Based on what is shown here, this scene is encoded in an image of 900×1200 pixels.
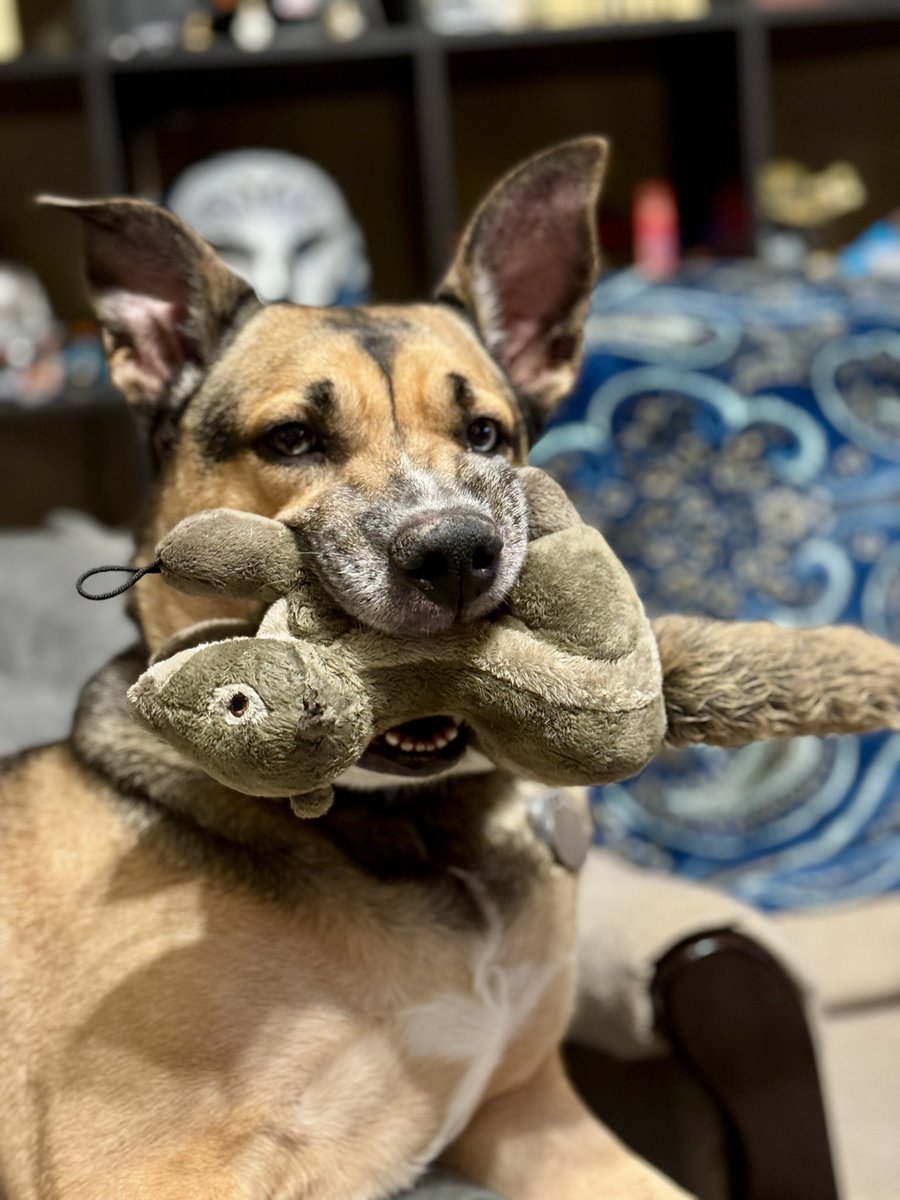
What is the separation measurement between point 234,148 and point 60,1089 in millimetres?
2537

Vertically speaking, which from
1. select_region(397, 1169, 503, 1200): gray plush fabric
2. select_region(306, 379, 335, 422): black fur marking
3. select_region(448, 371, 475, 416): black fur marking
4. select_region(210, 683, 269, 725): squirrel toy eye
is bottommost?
select_region(397, 1169, 503, 1200): gray plush fabric

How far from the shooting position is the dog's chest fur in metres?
0.92

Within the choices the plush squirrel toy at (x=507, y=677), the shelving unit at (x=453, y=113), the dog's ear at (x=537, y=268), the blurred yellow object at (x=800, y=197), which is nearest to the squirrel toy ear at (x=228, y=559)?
the plush squirrel toy at (x=507, y=677)

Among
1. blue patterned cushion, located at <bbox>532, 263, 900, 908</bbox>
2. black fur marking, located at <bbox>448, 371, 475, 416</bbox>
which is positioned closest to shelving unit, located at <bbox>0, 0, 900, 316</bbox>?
blue patterned cushion, located at <bbox>532, 263, 900, 908</bbox>

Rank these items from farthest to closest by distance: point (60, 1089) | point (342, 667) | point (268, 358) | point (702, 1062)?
1. point (702, 1062)
2. point (268, 358)
3. point (60, 1089)
4. point (342, 667)

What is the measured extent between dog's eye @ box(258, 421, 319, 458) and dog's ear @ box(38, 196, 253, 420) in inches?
6.2

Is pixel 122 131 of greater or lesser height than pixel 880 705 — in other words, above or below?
above

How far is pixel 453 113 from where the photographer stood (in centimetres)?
306

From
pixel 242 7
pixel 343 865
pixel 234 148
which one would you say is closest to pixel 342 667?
pixel 343 865

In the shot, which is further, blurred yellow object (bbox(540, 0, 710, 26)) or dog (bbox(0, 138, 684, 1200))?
blurred yellow object (bbox(540, 0, 710, 26))

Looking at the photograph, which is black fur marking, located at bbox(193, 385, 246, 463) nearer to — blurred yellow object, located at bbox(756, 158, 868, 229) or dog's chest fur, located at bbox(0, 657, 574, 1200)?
dog's chest fur, located at bbox(0, 657, 574, 1200)

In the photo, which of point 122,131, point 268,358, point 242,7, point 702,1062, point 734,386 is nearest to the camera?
point 268,358

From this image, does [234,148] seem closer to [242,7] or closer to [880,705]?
[242,7]

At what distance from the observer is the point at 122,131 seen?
107 inches
